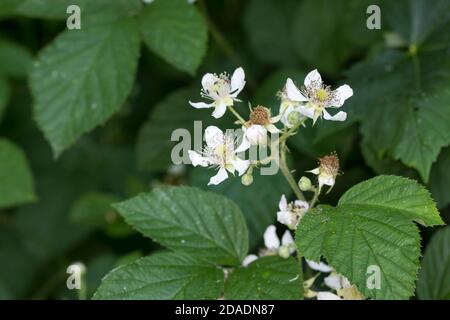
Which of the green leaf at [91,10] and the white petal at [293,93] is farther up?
the green leaf at [91,10]

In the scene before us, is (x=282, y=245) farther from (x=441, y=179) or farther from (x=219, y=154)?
(x=441, y=179)

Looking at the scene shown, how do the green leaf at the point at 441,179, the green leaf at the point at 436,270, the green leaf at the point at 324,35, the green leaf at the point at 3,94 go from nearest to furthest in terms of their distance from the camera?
the green leaf at the point at 436,270, the green leaf at the point at 441,179, the green leaf at the point at 324,35, the green leaf at the point at 3,94

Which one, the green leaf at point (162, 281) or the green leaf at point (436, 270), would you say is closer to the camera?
the green leaf at point (162, 281)

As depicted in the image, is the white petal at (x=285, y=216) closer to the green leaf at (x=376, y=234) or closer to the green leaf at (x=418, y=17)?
the green leaf at (x=376, y=234)

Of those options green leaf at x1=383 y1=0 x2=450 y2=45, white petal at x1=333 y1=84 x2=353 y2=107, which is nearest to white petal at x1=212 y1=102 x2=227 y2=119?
white petal at x1=333 y1=84 x2=353 y2=107

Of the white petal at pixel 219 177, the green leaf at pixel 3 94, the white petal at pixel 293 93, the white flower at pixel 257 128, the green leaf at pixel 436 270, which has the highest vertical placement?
the white petal at pixel 293 93

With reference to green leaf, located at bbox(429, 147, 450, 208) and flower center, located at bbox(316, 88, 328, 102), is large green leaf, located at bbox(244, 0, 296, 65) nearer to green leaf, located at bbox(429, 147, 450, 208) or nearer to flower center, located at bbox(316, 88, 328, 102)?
green leaf, located at bbox(429, 147, 450, 208)

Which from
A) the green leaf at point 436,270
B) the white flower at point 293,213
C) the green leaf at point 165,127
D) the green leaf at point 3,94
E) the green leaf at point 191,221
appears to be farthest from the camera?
the green leaf at point 3,94

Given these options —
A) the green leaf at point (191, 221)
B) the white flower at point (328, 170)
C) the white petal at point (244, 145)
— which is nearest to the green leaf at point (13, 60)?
the green leaf at point (191, 221)
